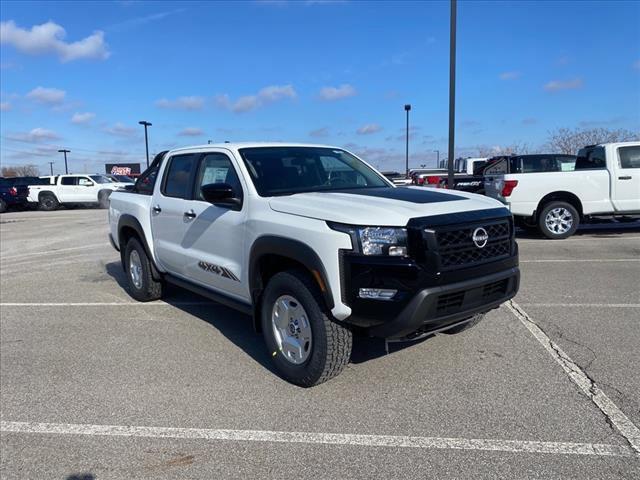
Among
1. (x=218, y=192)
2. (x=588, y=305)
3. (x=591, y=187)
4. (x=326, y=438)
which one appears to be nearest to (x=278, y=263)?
(x=218, y=192)

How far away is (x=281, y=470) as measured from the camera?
112 inches

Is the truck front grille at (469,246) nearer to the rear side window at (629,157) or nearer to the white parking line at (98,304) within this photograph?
the white parking line at (98,304)

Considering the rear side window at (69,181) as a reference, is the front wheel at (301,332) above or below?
below

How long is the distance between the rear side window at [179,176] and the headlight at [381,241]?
251 cm

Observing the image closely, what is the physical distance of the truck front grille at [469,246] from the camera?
3.36 meters

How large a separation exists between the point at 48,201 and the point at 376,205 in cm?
2679

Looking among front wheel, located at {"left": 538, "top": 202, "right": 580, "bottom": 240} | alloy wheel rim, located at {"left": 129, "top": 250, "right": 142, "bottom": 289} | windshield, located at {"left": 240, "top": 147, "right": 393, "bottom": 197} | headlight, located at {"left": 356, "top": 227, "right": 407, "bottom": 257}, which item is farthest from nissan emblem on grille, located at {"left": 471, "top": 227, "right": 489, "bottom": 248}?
front wheel, located at {"left": 538, "top": 202, "right": 580, "bottom": 240}

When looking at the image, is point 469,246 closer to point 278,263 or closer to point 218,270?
point 278,263

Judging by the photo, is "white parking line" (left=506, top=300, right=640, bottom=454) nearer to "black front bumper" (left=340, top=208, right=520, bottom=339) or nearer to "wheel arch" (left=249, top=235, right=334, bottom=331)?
"black front bumper" (left=340, top=208, right=520, bottom=339)

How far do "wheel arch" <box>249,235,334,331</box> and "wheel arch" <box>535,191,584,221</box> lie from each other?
27.4ft

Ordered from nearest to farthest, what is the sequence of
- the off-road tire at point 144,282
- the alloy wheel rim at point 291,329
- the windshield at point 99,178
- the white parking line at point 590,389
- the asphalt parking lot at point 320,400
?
the asphalt parking lot at point 320,400, the white parking line at point 590,389, the alloy wheel rim at point 291,329, the off-road tire at point 144,282, the windshield at point 99,178

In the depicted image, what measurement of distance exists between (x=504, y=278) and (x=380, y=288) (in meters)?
1.08

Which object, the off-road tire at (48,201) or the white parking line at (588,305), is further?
the off-road tire at (48,201)

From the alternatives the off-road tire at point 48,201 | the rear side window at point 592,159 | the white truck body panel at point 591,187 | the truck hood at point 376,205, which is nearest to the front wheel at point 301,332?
the truck hood at point 376,205
